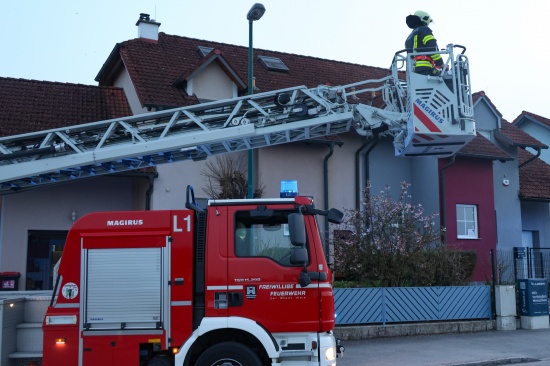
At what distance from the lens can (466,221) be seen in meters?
22.2

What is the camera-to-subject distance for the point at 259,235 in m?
8.27

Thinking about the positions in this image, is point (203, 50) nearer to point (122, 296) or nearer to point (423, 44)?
point (423, 44)

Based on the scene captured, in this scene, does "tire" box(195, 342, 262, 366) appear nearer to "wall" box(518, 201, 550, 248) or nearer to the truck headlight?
the truck headlight

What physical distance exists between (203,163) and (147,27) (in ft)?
19.4

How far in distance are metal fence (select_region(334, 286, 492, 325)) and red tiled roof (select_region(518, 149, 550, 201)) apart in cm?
903

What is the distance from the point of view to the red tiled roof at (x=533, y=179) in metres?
24.4

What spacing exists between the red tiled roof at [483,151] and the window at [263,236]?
14753mm

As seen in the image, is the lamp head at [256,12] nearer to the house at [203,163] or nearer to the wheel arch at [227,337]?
the house at [203,163]

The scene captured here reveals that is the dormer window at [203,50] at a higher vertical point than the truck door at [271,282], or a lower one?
higher

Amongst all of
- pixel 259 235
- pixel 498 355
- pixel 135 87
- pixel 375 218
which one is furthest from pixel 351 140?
pixel 259 235

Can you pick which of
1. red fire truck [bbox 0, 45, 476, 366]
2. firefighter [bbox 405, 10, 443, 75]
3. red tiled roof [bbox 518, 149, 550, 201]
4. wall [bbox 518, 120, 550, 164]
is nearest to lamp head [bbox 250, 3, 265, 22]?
firefighter [bbox 405, 10, 443, 75]

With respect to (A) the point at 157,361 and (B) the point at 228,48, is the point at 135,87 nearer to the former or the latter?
(B) the point at 228,48

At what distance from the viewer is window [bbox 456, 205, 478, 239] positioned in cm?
2203

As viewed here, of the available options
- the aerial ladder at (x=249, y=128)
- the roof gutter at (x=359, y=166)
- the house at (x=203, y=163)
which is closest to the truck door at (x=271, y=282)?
the aerial ladder at (x=249, y=128)
